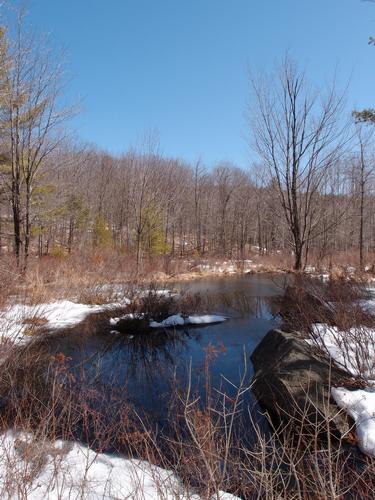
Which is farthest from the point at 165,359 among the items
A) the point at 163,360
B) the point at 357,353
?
the point at 357,353

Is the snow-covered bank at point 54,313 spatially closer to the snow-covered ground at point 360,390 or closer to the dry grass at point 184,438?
the dry grass at point 184,438

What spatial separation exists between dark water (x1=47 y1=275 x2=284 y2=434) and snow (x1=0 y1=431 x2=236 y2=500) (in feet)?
3.28

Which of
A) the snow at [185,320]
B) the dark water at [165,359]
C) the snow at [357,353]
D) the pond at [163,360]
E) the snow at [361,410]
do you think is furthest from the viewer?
the snow at [185,320]

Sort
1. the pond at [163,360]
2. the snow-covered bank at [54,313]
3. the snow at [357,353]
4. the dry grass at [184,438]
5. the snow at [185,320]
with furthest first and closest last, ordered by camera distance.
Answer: the snow at [185,320]
the snow-covered bank at [54,313]
the pond at [163,360]
the snow at [357,353]
the dry grass at [184,438]

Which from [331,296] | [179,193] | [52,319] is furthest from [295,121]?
[179,193]

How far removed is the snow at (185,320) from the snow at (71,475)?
610cm

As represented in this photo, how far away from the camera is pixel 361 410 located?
3980 millimetres

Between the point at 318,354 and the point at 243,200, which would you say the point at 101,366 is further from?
the point at 243,200

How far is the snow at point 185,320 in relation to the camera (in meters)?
9.69

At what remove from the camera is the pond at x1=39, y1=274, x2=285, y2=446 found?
495cm

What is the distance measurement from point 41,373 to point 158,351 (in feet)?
8.46

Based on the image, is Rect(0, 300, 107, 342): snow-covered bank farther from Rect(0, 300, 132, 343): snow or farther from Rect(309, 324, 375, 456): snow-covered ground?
Rect(309, 324, 375, 456): snow-covered ground

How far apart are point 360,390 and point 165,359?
368 cm

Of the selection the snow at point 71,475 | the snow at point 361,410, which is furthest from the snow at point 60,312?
the snow at point 361,410
